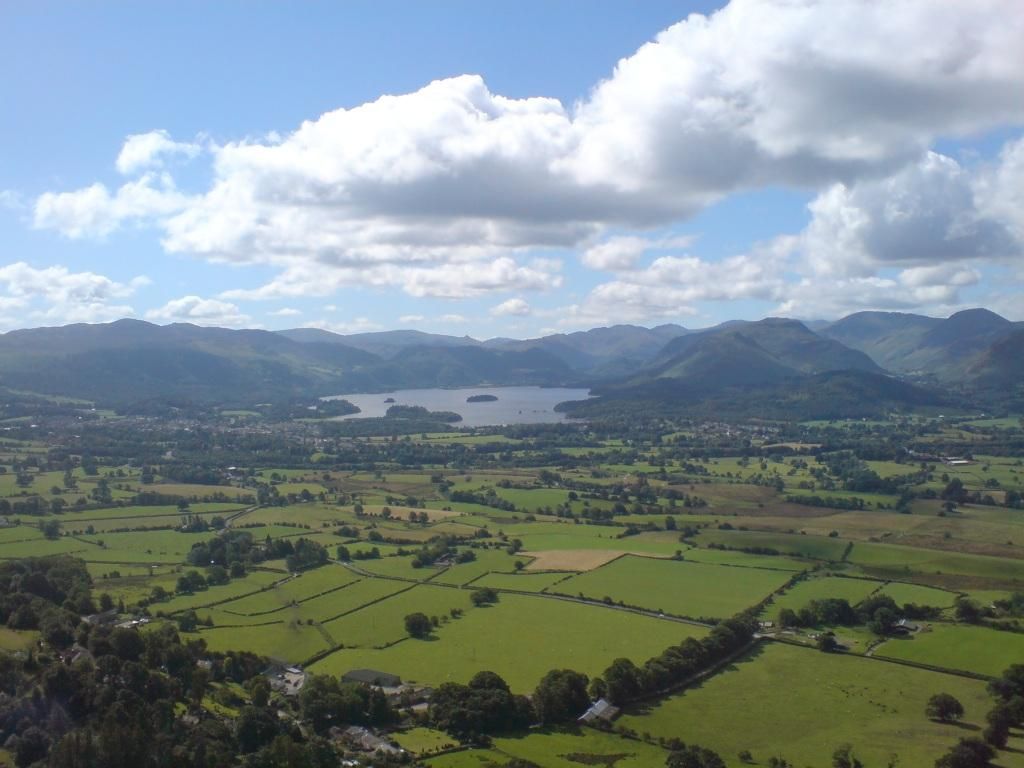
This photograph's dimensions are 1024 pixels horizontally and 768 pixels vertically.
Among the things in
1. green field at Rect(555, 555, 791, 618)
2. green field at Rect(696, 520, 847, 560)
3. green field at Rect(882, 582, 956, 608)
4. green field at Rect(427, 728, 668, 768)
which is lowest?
green field at Rect(427, 728, 668, 768)

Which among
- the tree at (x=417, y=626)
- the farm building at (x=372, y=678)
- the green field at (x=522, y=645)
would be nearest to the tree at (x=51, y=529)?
the green field at (x=522, y=645)

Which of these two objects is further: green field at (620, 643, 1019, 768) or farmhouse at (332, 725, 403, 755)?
green field at (620, 643, 1019, 768)

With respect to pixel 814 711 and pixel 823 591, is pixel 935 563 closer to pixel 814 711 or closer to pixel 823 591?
pixel 823 591

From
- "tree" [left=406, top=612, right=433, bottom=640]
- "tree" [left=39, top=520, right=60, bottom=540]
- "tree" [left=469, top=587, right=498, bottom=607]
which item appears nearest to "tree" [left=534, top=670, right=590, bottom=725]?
"tree" [left=406, top=612, right=433, bottom=640]

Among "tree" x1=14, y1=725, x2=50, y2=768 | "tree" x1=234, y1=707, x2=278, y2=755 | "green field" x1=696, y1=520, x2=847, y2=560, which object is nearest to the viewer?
"tree" x1=14, y1=725, x2=50, y2=768

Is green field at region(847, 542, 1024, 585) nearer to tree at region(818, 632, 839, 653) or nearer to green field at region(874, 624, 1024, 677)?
green field at region(874, 624, 1024, 677)

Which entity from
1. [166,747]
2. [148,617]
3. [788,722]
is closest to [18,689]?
[166,747]

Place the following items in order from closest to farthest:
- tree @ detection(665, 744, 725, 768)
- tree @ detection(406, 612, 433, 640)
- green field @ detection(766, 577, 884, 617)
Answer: tree @ detection(665, 744, 725, 768) → tree @ detection(406, 612, 433, 640) → green field @ detection(766, 577, 884, 617)
